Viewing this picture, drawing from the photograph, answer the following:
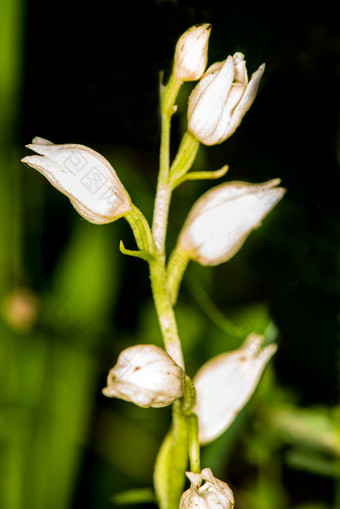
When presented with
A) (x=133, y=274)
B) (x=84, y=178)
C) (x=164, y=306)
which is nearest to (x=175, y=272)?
(x=164, y=306)

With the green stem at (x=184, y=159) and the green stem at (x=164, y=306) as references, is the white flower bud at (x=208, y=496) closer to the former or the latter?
the green stem at (x=164, y=306)

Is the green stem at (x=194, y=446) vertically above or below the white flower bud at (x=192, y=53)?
below

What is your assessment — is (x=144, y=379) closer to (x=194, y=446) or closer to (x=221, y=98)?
(x=194, y=446)

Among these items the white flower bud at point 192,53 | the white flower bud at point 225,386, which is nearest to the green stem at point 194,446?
the white flower bud at point 225,386

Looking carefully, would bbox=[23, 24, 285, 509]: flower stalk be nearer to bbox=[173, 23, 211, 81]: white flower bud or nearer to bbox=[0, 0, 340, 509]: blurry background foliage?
bbox=[173, 23, 211, 81]: white flower bud

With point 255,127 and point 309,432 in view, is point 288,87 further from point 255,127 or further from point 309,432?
point 309,432

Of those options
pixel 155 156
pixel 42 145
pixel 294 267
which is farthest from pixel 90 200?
pixel 155 156

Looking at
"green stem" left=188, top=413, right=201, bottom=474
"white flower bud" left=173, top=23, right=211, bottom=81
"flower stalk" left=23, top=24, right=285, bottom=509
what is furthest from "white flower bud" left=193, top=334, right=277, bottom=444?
"white flower bud" left=173, top=23, right=211, bottom=81
